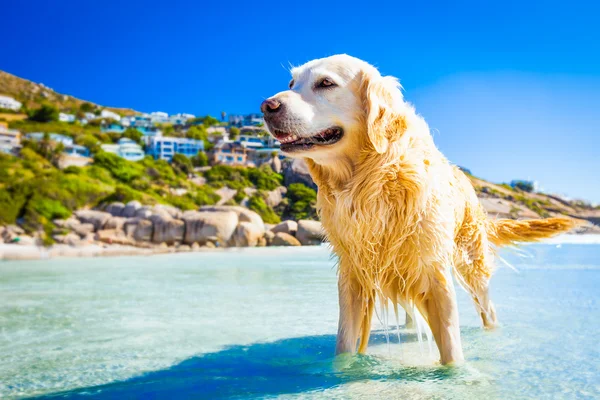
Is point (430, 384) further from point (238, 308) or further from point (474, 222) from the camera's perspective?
point (238, 308)

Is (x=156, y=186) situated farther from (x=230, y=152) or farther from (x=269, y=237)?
(x=230, y=152)

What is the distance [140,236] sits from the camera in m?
28.3

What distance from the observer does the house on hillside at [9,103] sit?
7797 cm

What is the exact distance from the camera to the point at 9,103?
80.8m

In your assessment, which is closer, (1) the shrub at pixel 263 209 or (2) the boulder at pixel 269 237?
(2) the boulder at pixel 269 237

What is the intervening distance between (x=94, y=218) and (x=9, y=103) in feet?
213

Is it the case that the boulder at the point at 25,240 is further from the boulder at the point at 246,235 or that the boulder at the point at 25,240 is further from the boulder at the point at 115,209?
the boulder at the point at 246,235

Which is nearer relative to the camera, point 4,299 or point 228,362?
point 228,362

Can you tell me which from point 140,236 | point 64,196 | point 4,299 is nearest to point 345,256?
point 4,299

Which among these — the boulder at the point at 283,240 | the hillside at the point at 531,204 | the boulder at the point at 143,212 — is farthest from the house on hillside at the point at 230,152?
the boulder at the point at 283,240

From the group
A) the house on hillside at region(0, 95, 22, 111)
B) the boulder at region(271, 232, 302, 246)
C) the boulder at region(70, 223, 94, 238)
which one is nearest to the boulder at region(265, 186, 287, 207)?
the boulder at region(271, 232, 302, 246)

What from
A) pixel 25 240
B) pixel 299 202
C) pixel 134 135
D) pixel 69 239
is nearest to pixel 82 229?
pixel 69 239

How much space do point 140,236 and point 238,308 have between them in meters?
24.1

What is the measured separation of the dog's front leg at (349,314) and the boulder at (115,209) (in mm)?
31243
